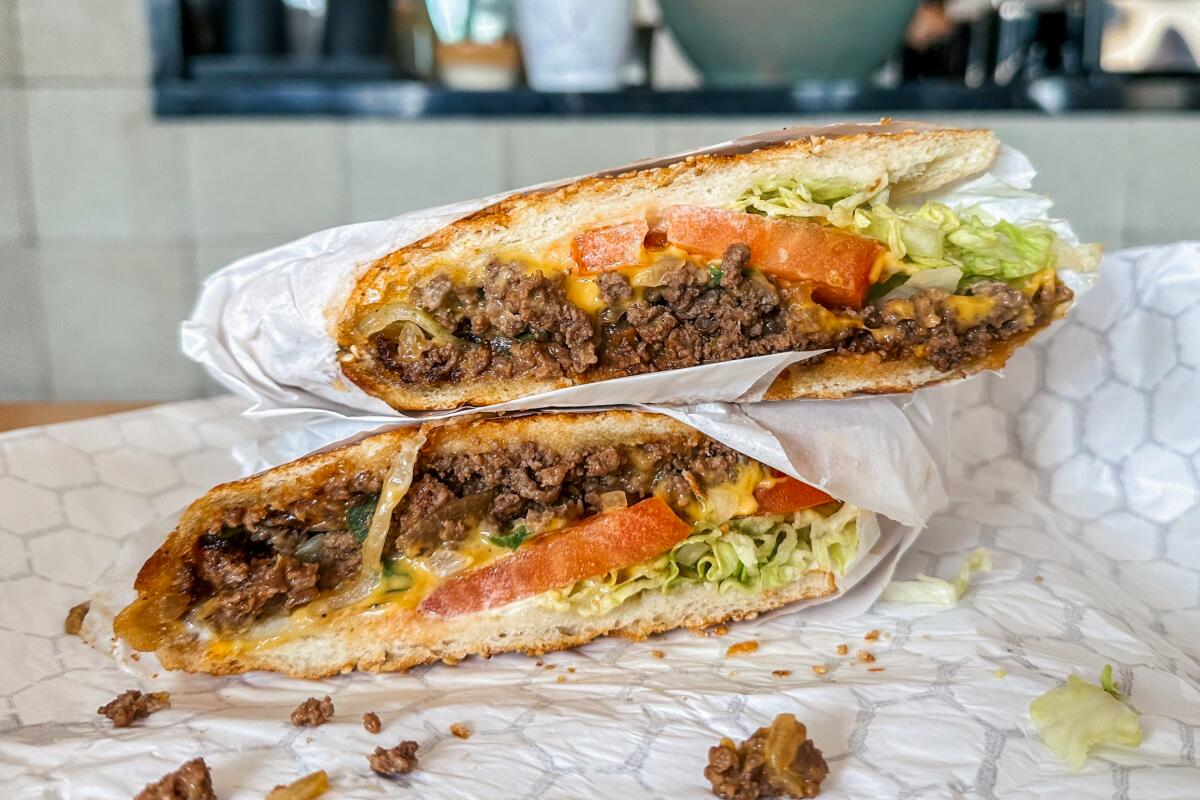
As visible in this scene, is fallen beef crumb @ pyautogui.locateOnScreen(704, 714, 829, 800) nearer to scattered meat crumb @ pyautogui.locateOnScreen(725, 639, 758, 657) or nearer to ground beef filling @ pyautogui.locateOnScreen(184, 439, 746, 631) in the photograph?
scattered meat crumb @ pyautogui.locateOnScreen(725, 639, 758, 657)

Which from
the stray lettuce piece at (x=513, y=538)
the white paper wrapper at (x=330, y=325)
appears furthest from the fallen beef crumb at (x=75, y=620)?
the stray lettuce piece at (x=513, y=538)

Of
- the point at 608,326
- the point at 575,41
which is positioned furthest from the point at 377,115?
the point at 608,326

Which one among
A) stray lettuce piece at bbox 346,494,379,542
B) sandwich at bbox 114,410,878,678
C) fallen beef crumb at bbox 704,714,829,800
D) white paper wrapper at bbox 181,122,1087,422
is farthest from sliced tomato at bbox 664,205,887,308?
fallen beef crumb at bbox 704,714,829,800

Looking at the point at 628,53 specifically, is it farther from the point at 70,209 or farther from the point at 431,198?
the point at 70,209

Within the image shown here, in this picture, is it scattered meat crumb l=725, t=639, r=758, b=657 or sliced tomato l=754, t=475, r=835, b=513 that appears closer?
scattered meat crumb l=725, t=639, r=758, b=657

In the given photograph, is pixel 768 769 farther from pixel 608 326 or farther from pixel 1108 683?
pixel 608 326
